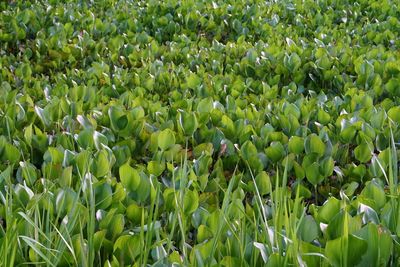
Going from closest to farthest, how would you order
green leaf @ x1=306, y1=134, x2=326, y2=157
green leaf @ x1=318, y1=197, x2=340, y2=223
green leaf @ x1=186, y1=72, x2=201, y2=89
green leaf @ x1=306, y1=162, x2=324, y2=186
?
green leaf @ x1=318, y1=197, x2=340, y2=223 → green leaf @ x1=306, y1=162, x2=324, y2=186 → green leaf @ x1=306, y1=134, x2=326, y2=157 → green leaf @ x1=186, y1=72, x2=201, y2=89

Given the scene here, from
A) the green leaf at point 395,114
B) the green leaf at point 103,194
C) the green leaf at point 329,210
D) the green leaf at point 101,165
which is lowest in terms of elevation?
the green leaf at point 395,114

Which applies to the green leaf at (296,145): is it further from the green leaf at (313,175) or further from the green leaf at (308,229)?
the green leaf at (308,229)

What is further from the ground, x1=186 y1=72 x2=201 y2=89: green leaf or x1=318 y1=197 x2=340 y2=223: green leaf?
x1=318 y1=197 x2=340 y2=223: green leaf

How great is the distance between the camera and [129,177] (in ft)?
7.40

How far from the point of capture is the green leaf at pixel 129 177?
2.25 metres

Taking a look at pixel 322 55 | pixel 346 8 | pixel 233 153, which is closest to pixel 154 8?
pixel 346 8

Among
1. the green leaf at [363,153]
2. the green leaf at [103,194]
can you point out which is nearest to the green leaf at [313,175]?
the green leaf at [363,153]

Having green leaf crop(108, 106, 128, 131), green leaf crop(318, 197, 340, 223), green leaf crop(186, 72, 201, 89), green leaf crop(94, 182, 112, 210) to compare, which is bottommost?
green leaf crop(186, 72, 201, 89)

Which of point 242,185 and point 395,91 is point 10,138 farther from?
point 395,91

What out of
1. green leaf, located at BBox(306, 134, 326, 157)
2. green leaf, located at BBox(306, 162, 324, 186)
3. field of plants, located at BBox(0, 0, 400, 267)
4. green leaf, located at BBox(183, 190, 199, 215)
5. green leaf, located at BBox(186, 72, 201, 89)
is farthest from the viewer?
green leaf, located at BBox(186, 72, 201, 89)

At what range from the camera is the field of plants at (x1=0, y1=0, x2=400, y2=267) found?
5.92ft

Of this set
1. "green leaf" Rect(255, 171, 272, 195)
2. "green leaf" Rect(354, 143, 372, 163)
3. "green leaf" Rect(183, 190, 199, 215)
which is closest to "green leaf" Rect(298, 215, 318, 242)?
"green leaf" Rect(183, 190, 199, 215)

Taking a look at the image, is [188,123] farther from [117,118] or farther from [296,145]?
[296,145]

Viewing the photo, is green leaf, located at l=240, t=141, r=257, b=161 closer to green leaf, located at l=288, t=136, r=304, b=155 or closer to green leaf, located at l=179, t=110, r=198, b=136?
green leaf, located at l=288, t=136, r=304, b=155
